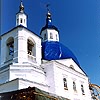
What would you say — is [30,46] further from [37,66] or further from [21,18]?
[21,18]

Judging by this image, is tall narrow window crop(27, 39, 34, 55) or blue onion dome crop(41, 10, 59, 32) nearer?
tall narrow window crop(27, 39, 34, 55)

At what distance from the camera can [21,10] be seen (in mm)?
22562

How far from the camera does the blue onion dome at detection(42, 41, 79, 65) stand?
21719mm

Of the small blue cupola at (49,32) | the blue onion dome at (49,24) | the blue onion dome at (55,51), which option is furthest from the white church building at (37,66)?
the blue onion dome at (49,24)

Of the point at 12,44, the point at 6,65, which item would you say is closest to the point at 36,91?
the point at 6,65

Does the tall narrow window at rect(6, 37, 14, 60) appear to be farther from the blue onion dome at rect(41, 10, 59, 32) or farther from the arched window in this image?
the blue onion dome at rect(41, 10, 59, 32)

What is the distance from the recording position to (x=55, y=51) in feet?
72.2

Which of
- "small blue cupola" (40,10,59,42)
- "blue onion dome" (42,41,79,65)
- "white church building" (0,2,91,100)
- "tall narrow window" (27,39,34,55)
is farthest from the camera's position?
"small blue cupola" (40,10,59,42)

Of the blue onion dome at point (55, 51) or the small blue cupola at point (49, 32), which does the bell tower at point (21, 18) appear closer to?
the blue onion dome at point (55, 51)

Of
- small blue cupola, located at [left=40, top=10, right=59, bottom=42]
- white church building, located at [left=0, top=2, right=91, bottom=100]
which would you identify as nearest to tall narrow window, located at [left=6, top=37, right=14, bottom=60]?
white church building, located at [left=0, top=2, right=91, bottom=100]

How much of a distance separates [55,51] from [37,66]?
3.00m

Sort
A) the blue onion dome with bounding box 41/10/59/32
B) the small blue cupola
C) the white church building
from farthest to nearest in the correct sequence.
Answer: the blue onion dome with bounding box 41/10/59/32, the small blue cupola, the white church building

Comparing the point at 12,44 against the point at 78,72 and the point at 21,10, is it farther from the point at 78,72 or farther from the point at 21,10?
the point at 78,72

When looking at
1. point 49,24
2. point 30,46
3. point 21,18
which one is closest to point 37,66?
point 30,46
